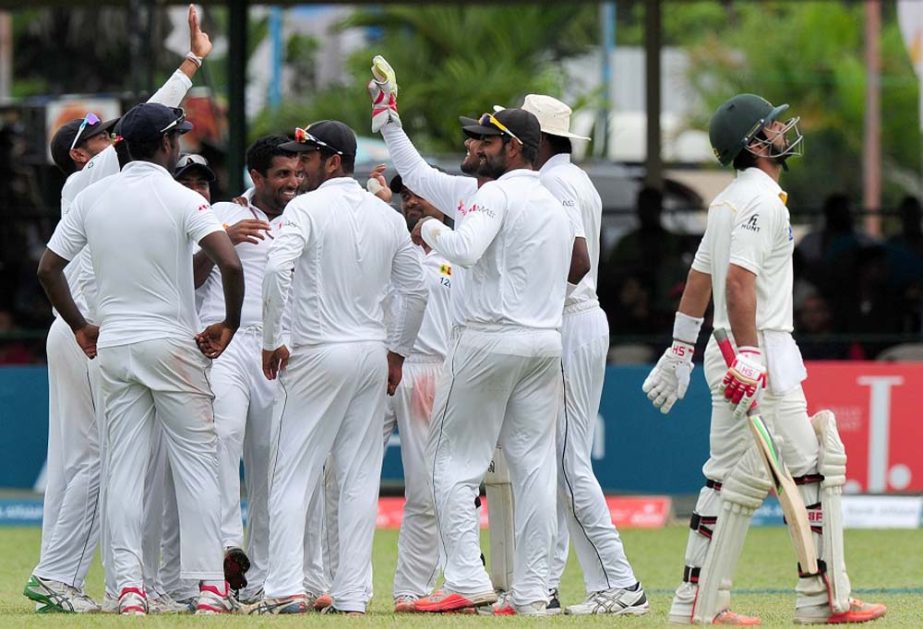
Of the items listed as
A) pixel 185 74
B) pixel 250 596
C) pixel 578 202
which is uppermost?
pixel 185 74

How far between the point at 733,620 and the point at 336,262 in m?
2.34

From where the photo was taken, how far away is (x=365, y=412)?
28.2 ft

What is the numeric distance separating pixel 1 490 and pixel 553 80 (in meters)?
19.8

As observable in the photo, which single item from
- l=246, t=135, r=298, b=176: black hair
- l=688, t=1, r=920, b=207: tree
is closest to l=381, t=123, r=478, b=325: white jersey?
l=246, t=135, r=298, b=176: black hair

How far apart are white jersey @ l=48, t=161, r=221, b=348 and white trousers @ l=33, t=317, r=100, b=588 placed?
2.07 feet

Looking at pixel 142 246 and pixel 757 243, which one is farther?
pixel 142 246

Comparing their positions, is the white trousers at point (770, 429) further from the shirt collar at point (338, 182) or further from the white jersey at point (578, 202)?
the shirt collar at point (338, 182)

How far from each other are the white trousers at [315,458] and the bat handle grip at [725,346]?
171 centimetres

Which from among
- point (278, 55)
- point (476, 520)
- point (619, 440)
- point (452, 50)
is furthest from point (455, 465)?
point (278, 55)

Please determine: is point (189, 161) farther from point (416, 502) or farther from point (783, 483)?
point (783, 483)

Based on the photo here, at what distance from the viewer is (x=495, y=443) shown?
28.1ft

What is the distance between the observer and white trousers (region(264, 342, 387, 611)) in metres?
8.37

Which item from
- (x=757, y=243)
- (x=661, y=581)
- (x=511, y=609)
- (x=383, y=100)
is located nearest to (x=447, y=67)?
(x=661, y=581)

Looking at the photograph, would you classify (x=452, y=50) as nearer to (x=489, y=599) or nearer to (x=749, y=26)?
(x=749, y=26)
